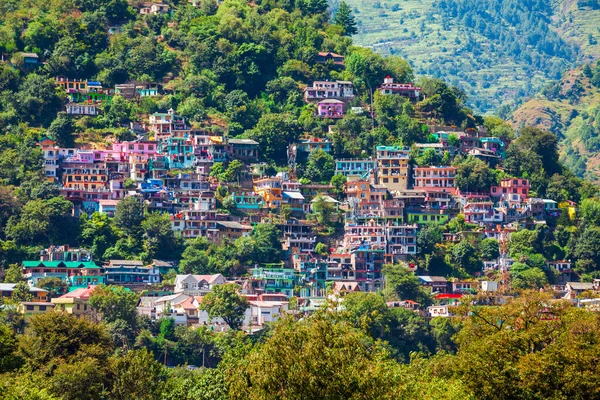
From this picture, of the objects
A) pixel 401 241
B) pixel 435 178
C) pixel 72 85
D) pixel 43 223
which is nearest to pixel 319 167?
pixel 435 178

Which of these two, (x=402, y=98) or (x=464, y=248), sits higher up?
(x=402, y=98)

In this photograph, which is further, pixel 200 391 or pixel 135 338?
pixel 135 338

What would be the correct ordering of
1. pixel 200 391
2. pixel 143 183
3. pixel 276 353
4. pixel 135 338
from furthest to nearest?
pixel 143 183 → pixel 135 338 → pixel 200 391 → pixel 276 353

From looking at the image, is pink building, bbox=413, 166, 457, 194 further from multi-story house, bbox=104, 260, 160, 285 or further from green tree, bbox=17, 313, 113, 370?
green tree, bbox=17, 313, 113, 370

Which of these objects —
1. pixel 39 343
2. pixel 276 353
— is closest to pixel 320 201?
pixel 39 343

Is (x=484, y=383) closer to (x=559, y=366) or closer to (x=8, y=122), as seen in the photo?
(x=559, y=366)

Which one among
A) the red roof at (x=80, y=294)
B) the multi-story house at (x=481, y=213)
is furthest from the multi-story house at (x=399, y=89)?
the red roof at (x=80, y=294)
